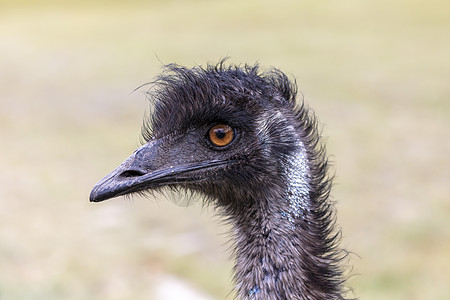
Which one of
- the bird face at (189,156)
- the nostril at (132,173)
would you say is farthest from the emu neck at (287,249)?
the nostril at (132,173)

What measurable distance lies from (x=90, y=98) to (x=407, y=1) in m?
13.0

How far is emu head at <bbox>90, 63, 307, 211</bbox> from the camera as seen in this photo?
2.49 metres


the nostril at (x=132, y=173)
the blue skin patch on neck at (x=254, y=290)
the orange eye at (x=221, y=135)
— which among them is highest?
the orange eye at (x=221, y=135)

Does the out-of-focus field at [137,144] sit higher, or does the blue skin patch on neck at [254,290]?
the out-of-focus field at [137,144]

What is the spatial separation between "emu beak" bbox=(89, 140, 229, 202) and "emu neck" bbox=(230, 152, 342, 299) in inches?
9.1

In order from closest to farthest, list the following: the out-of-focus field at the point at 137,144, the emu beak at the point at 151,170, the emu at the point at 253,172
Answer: the emu beak at the point at 151,170
the emu at the point at 253,172
the out-of-focus field at the point at 137,144

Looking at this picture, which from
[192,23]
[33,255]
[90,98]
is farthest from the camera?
[192,23]

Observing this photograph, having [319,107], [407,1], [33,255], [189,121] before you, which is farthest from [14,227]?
[407,1]

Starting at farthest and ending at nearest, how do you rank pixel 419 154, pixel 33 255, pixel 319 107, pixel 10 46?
pixel 10 46 → pixel 319 107 → pixel 419 154 → pixel 33 255

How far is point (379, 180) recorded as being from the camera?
23.7ft

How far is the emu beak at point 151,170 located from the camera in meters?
Answer: 2.37

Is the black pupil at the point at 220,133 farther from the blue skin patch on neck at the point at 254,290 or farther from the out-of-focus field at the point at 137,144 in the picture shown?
the out-of-focus field at the point at 137,144

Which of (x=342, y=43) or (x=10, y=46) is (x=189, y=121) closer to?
(x=342, y=43)

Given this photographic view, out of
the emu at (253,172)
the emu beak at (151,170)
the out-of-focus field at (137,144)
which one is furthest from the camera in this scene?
the out-of-focus field at (137,144)
